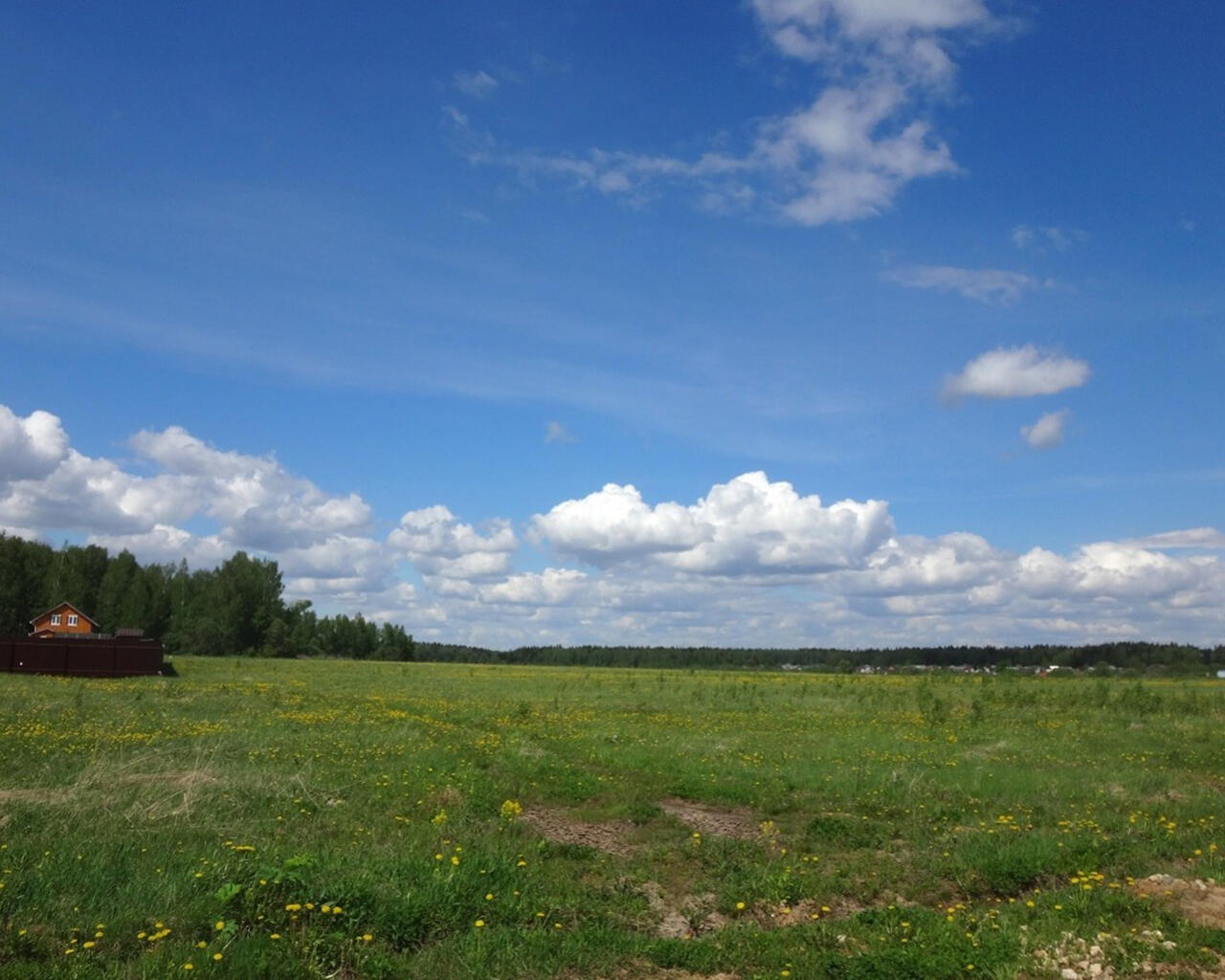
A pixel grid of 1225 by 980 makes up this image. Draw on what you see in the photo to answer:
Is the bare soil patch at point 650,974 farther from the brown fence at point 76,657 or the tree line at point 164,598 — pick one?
the tree line at point 164,598

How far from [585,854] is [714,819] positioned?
125 inches

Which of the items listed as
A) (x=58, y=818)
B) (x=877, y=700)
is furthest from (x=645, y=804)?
(x=877, y=700)

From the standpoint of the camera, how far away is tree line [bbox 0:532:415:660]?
104 m

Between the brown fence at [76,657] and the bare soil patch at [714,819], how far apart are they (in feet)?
124

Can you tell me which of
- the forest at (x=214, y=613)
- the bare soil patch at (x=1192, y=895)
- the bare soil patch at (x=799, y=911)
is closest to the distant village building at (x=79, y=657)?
the bare soil patch at (x=799, y=911)

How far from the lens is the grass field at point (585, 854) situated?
7.98 m

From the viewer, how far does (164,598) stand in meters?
120

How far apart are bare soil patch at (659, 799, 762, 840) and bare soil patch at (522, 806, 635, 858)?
3.38ft

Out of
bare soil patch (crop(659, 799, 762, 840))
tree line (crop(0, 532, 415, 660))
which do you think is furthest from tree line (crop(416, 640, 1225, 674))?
bare soil patch (crop(659, 799, 762, 840))

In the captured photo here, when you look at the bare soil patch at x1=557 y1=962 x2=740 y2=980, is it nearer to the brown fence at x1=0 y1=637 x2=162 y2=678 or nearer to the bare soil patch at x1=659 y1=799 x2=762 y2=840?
the bare soil patch at x1=659 y1=799 x2=762 y2=840

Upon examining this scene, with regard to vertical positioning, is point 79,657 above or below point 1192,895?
above

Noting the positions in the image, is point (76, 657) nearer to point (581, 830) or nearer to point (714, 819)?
point (581, 830)

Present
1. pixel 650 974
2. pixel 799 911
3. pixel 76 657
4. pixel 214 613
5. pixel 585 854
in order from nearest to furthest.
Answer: pixel 650 974, pixel 799 911, pixel 585 854, pixel 76 657, pixel 214 613

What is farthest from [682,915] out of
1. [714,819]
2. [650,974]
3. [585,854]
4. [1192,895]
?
[1192,895]
